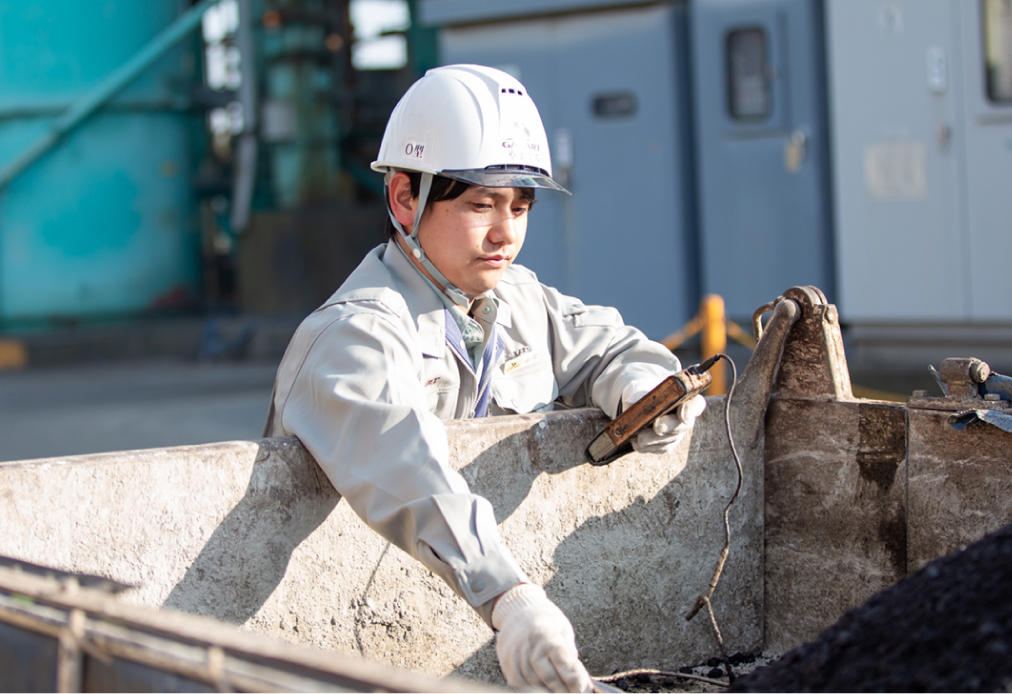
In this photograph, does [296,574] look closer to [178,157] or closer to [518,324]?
[518,324]

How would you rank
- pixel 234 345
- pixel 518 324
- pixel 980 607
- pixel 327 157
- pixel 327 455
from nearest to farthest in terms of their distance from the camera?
1. pixel 980 607
2. pixel 327 455
3. pixel 518 324
4. pixel 234 345
5. pixel 327 157

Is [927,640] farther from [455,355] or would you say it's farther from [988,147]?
[988,147]

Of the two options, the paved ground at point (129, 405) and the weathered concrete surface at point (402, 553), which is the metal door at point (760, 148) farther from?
the weathered concrete surface at point (402, 553)

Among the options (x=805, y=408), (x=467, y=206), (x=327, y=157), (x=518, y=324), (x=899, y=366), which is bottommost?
(x=899, y=366)

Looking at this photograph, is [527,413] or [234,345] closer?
[527,413]

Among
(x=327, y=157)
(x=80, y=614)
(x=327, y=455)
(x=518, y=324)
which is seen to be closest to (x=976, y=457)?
(x=518, y=324)

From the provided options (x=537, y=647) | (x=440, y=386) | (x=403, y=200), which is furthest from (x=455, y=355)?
(x=537, y=647)

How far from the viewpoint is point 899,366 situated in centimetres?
565

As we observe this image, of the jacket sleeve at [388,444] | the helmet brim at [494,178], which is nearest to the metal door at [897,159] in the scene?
the helmet brim at [494,178]

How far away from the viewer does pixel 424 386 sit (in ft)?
6.82

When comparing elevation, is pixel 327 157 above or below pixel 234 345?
above

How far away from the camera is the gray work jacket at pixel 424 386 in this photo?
1.65 metres

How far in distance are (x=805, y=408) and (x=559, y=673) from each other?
3.54ft

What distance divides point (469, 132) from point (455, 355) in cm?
43
